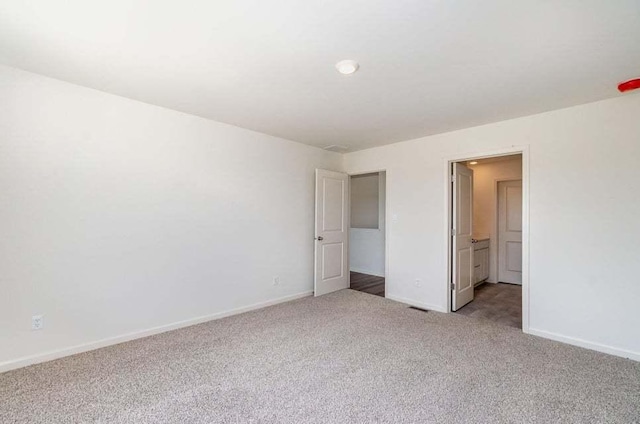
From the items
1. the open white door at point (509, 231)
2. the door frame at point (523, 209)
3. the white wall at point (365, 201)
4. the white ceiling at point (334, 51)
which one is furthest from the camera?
the white wall at point (365, 201)

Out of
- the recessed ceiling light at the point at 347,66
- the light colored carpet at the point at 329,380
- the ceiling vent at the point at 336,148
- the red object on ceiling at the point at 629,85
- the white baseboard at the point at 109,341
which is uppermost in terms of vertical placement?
the recessed ceiling light at the point at 347,66

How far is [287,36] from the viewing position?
6.16ft

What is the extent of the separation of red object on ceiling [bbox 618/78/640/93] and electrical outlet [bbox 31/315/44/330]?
5219mm

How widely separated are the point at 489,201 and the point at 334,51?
16.2 feet

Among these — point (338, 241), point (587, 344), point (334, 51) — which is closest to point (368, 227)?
point (338, 241)

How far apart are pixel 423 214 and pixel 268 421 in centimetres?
322

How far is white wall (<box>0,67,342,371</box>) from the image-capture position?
2.41 meters

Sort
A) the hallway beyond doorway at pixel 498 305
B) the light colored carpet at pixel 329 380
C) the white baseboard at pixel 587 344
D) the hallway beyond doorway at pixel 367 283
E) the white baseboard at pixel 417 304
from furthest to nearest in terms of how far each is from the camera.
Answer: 1. the hallway beyond doorway at pixel 367 283
2. the white baseboard at pixel 417 304
3. the hallway beyond doorway at pixel 498 305
4. the white baseboard at pixel 587 344
5. the light colored carpet at pixel 329 380

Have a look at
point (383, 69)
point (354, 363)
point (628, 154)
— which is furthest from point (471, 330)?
point (383, 69)

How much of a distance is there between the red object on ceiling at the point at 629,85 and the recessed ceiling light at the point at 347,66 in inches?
87.6

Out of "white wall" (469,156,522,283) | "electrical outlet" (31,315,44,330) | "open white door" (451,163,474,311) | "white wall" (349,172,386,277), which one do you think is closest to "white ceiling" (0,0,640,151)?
"open white door" (451,163,474,311)

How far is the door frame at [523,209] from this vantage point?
3.26 m

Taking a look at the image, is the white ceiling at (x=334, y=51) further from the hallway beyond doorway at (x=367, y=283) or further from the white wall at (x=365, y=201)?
the white wall at (x=365, y=201)

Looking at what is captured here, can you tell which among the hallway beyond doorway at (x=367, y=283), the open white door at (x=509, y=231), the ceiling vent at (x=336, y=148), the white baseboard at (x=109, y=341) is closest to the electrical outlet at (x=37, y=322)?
the white baseboard at (x=109, y=341)
